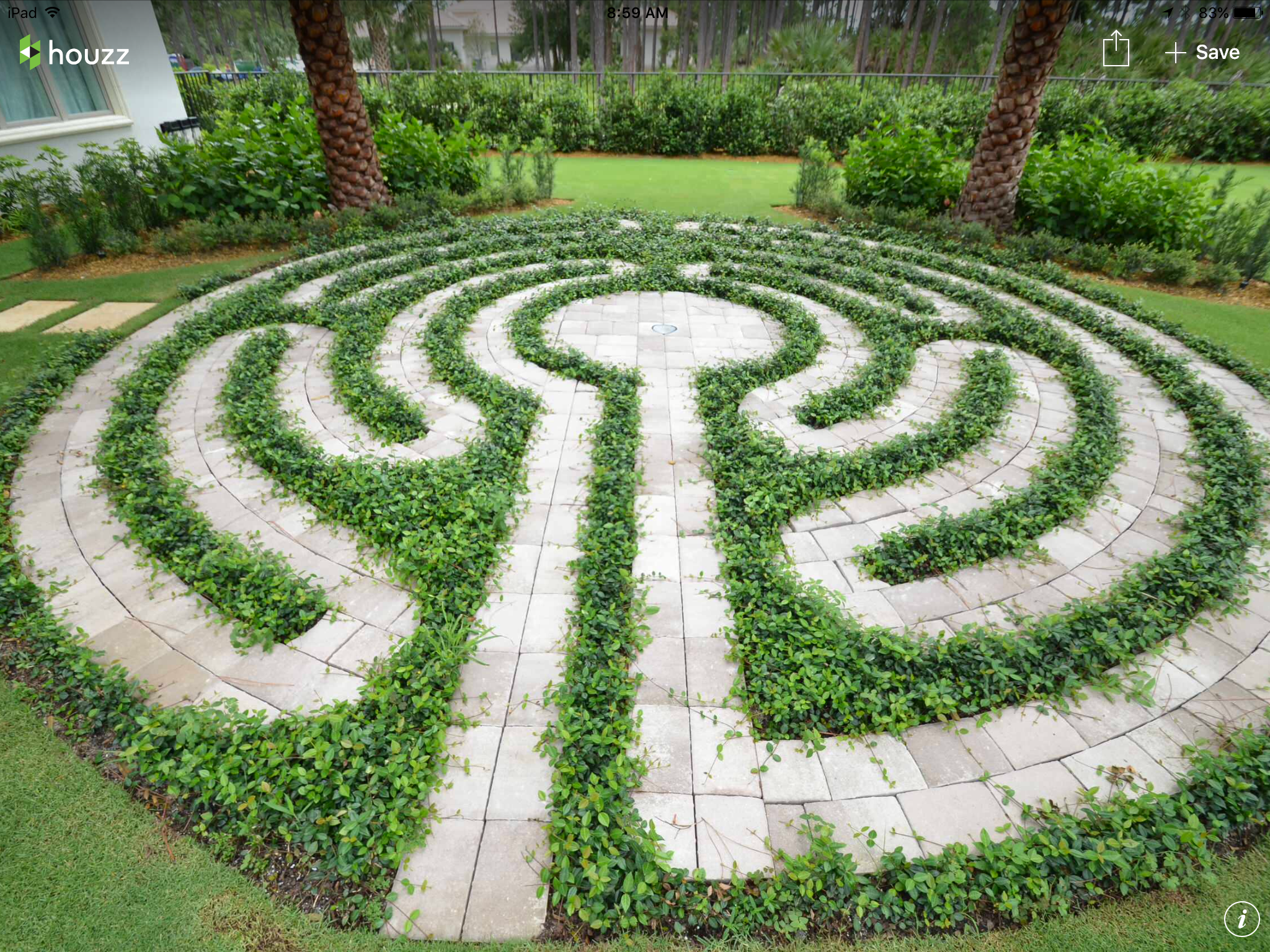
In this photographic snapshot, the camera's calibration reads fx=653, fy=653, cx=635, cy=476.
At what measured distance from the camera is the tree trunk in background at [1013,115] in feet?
25.9

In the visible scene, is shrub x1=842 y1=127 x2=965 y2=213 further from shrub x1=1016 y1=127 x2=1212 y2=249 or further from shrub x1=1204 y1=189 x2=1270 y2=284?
shrub x1=1204 y1=189 x2=1270 y2=284

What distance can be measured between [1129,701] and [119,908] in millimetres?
4165

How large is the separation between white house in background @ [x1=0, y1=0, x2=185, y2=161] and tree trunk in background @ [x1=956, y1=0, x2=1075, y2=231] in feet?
48.4

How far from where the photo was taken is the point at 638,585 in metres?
3.62

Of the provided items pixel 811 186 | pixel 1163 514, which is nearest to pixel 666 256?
pixel 811 186

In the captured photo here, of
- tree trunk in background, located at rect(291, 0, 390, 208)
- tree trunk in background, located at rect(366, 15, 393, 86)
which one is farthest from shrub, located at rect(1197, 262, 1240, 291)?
tree trunk in background, located at rect(366, 15, 393, 86)

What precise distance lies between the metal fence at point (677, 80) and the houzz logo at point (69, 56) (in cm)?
344

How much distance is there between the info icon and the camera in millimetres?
2252

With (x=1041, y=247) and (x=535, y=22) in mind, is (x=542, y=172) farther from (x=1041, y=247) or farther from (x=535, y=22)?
(x=535, y=22)

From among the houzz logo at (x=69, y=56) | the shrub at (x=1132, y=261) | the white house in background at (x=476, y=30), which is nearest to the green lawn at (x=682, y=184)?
the shrub at (x=1132, y=261)

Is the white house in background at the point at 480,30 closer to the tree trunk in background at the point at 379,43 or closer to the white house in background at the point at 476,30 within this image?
the white house in background at the point at 476,30

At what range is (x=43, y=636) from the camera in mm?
3174

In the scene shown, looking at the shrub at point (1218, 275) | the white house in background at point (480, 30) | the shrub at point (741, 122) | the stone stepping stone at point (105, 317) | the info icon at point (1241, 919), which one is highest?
the white house in background at point (480, 30)

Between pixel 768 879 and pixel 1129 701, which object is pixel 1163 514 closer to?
pixel 1129 701
